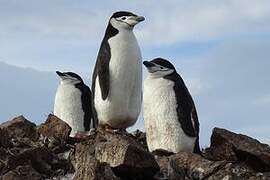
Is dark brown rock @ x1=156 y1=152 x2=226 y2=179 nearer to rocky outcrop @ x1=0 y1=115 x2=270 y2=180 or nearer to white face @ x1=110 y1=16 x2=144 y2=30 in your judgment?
rocky outcrop @ x1=0 y1=115 x2=270 y2=180

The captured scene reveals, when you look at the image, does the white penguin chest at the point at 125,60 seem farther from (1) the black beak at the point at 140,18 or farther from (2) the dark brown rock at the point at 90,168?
(2) the dark brown rock at the point at 90,168

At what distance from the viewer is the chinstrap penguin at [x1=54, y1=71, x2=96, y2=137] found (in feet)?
46.9

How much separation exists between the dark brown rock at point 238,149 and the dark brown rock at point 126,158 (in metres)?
1.38

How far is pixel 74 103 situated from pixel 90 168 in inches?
263

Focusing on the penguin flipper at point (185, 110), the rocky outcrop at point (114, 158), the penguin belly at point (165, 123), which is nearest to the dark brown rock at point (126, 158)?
the rocky outcrop at point (114, 158)

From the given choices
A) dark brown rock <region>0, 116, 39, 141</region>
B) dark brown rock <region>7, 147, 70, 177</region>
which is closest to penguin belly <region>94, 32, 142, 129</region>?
dark brown rock <region>0, 116, 39, 141</region>

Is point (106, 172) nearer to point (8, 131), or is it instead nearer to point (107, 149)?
point (107, 149)

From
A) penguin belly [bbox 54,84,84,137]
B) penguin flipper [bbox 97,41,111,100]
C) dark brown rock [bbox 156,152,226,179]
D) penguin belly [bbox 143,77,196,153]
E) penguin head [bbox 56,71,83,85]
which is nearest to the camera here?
dark brown rock [bbox 156,152,226,179]

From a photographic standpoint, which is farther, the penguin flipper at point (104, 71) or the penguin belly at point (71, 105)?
the penguin belly at point (71, 105)

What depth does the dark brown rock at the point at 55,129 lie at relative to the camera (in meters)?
9.78

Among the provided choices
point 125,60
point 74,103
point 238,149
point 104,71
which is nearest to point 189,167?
point 238,149

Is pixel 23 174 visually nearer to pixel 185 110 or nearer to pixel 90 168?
pixel 90 168

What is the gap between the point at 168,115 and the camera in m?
10.0

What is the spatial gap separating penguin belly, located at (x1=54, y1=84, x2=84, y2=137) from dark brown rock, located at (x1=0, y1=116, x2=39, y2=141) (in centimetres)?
377
